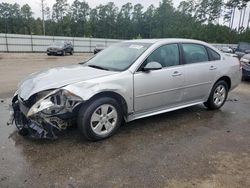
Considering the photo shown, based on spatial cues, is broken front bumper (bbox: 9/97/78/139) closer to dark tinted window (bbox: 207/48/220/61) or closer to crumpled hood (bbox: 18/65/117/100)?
crumpled hood (bbox: 18/65/117/100)

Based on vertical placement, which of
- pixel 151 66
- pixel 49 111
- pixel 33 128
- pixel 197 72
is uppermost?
pixel 151 66

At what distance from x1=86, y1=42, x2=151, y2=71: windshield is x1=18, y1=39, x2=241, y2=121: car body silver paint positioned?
13cm

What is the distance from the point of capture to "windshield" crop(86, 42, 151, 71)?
Result: 4.46 m

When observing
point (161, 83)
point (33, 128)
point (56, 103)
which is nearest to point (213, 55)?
point (161, 83)

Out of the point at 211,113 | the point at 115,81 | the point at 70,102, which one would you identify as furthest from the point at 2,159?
the point at 211,113

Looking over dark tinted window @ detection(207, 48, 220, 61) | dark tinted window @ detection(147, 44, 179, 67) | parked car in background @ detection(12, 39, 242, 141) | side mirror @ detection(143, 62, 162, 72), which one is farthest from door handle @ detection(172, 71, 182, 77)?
dark tinted window @ detection(207, 48, 220, 61)

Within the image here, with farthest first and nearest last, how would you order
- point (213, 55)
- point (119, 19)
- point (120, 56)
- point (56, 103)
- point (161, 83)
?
point (119, 19), point (213, 55), point (120, 56), point (161, 83), point (56, 103)

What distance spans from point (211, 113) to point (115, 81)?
2645 millimetres

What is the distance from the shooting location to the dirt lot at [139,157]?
3.04m

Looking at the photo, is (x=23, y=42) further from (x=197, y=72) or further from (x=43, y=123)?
(x=43, y=123)

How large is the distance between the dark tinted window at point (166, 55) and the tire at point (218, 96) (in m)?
1.33

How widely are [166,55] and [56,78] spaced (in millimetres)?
2023

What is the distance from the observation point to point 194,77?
5.11 meters

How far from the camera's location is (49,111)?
3.63 meters
